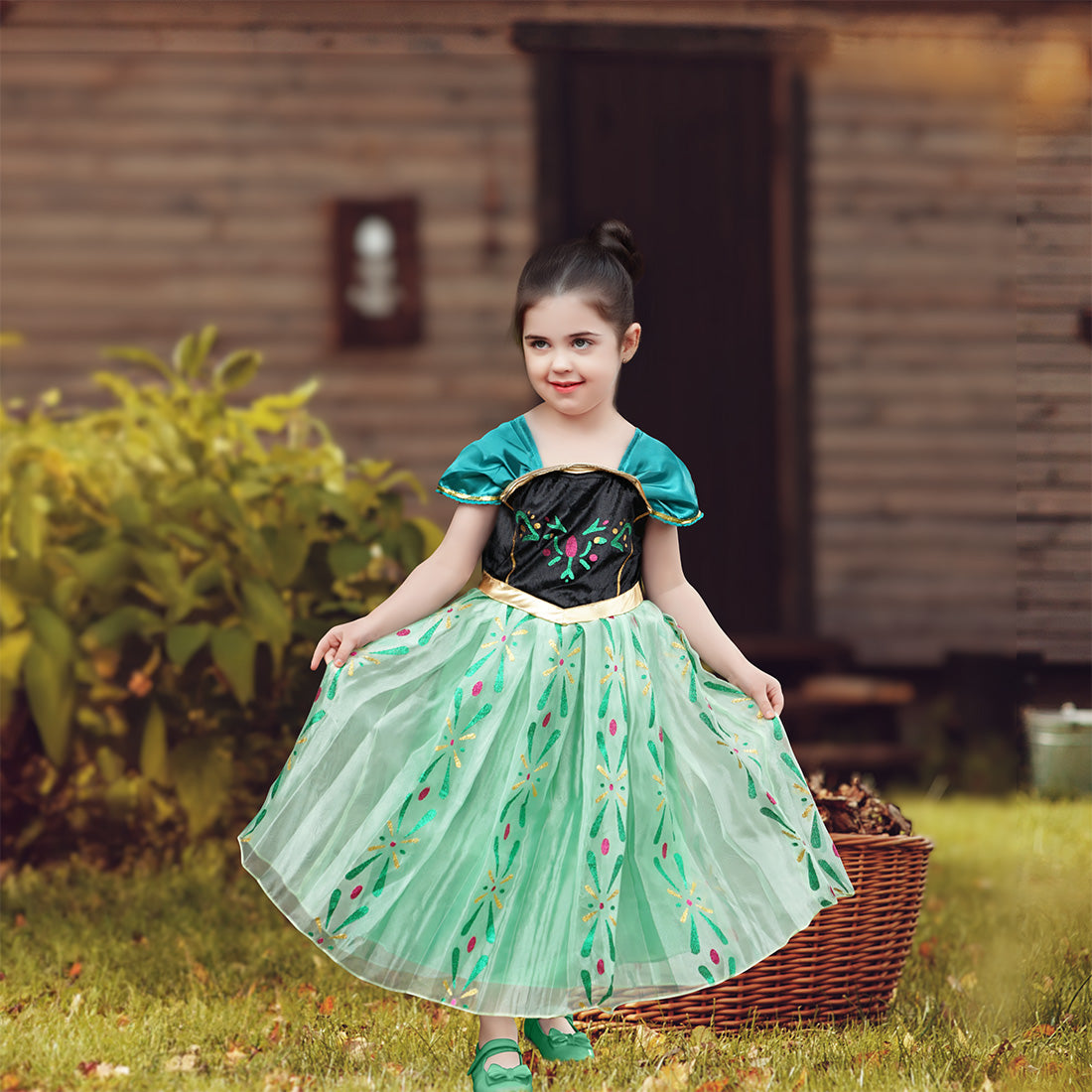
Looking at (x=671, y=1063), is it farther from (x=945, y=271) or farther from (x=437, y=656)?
(x=945, y=271)

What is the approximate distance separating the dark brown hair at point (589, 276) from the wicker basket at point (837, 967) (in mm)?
1343

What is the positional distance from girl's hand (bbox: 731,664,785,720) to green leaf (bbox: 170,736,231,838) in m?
1.96

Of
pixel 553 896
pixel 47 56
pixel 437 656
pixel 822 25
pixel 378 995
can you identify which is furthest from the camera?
pixel 47 56

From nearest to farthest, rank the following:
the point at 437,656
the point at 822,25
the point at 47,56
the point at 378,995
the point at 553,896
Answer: the point at 553,896
the point at 437,656
the point at 378,995
the point at 822,25
the point at 47,56

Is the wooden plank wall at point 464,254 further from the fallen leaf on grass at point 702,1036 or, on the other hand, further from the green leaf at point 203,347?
the fallen leaf on grass at point 702,1036

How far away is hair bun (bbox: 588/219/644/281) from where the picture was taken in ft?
9.57

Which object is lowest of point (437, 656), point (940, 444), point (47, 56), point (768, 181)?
point (940, 444)

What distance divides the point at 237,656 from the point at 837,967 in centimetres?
191

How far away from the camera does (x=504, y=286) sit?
7.82m

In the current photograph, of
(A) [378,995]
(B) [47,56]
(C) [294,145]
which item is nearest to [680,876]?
(A) [378,995]

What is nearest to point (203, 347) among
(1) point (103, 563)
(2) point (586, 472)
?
(1) point (103, 563)

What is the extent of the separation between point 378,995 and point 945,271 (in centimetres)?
579

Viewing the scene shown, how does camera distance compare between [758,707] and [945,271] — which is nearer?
[758,707]

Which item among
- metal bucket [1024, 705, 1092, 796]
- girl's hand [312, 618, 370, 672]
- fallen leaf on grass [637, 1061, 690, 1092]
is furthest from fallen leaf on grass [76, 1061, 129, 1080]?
metal bucket [1024, 705, 1092, 796]
